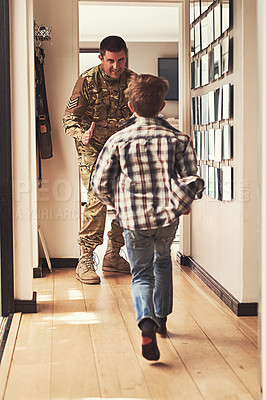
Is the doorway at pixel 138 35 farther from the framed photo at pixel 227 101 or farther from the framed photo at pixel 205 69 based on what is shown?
the framed photo at pixel 227 101

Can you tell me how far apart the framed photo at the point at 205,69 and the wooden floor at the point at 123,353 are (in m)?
1.43

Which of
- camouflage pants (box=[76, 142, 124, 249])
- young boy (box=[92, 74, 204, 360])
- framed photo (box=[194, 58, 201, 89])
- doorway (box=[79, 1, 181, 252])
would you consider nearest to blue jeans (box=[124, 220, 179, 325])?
young boy (box=[92, 74, 204, 360])

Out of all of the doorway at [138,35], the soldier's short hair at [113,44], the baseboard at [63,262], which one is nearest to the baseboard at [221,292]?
the baseboard at [63,262]

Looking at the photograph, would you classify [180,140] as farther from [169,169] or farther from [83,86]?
[83,86]

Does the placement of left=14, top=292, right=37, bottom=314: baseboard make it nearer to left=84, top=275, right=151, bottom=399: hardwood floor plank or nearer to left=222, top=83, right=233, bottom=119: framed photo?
left=84, top=275, right=151, bottom=399: hardwood floor plank

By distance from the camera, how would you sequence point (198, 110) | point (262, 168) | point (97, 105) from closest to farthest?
point (262, 168)
point (97, 105)
point (198, 110)

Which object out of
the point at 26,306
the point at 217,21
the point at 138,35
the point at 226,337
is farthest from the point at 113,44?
the point at 138,35

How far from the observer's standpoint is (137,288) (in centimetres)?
269

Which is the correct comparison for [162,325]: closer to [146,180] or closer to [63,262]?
[146,180]

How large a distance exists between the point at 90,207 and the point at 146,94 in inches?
69.2

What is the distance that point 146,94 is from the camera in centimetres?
Result: 263

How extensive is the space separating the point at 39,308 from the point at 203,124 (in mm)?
Answer: 1706

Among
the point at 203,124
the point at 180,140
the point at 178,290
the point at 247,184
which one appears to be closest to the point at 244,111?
the point at 247,184

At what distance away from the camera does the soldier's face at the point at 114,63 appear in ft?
13.3
